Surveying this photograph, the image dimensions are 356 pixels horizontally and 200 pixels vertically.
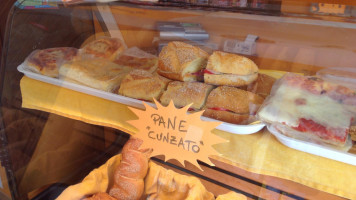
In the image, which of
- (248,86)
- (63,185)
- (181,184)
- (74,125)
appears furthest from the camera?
(74,125)

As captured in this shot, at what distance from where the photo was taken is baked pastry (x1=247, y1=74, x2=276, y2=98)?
83cm

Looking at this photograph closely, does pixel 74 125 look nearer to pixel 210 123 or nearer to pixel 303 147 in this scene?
pixel 210 123

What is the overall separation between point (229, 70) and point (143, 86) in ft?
0.95

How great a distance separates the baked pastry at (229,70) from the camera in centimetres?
87

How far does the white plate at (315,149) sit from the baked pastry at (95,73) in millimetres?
599

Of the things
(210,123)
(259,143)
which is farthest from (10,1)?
(259,143)

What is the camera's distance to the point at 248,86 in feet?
2.83

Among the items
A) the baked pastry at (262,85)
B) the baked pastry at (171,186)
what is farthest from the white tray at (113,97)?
the baked pastry at (171,186)

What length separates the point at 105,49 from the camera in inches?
49.1

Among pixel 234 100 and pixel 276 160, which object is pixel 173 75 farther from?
pixel 276 160

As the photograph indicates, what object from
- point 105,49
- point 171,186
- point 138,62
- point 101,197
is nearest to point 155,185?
point 171,186

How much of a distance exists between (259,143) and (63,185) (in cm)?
108

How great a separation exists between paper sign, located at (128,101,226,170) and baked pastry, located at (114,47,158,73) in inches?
13.5

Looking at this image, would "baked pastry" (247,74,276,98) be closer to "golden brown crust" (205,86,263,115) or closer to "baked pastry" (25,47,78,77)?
"golden brown crust" (205,86,263,115)
